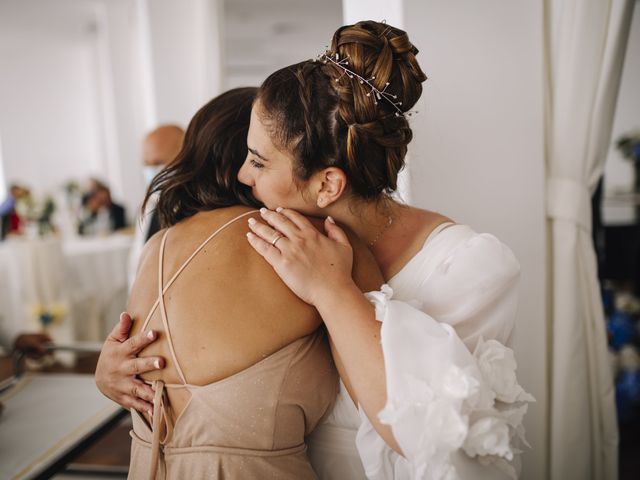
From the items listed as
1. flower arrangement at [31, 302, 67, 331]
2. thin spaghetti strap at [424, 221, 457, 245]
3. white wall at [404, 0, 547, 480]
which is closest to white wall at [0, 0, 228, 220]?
flower arrangement at [31, 302, 67, 331]

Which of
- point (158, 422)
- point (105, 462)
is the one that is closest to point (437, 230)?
point (158, 422)

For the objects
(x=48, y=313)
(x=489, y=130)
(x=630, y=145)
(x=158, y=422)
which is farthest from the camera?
(x=630, y=145)

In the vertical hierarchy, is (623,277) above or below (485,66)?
below

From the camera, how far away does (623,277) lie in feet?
13.3

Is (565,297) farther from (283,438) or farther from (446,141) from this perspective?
(283,438)

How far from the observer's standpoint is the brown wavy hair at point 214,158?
1.19m

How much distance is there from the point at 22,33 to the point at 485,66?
A: 8237 mm

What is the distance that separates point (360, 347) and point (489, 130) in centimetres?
96

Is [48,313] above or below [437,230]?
below

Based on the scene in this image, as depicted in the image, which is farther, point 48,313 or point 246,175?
point 48,313

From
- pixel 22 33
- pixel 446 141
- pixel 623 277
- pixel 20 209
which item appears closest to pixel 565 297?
pixel 446 141

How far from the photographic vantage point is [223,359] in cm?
93

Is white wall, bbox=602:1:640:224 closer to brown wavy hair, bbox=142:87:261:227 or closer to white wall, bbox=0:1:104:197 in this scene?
brown wavy hair, bbox=142:87:261:227

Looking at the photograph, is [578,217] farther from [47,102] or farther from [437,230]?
[47,102]
